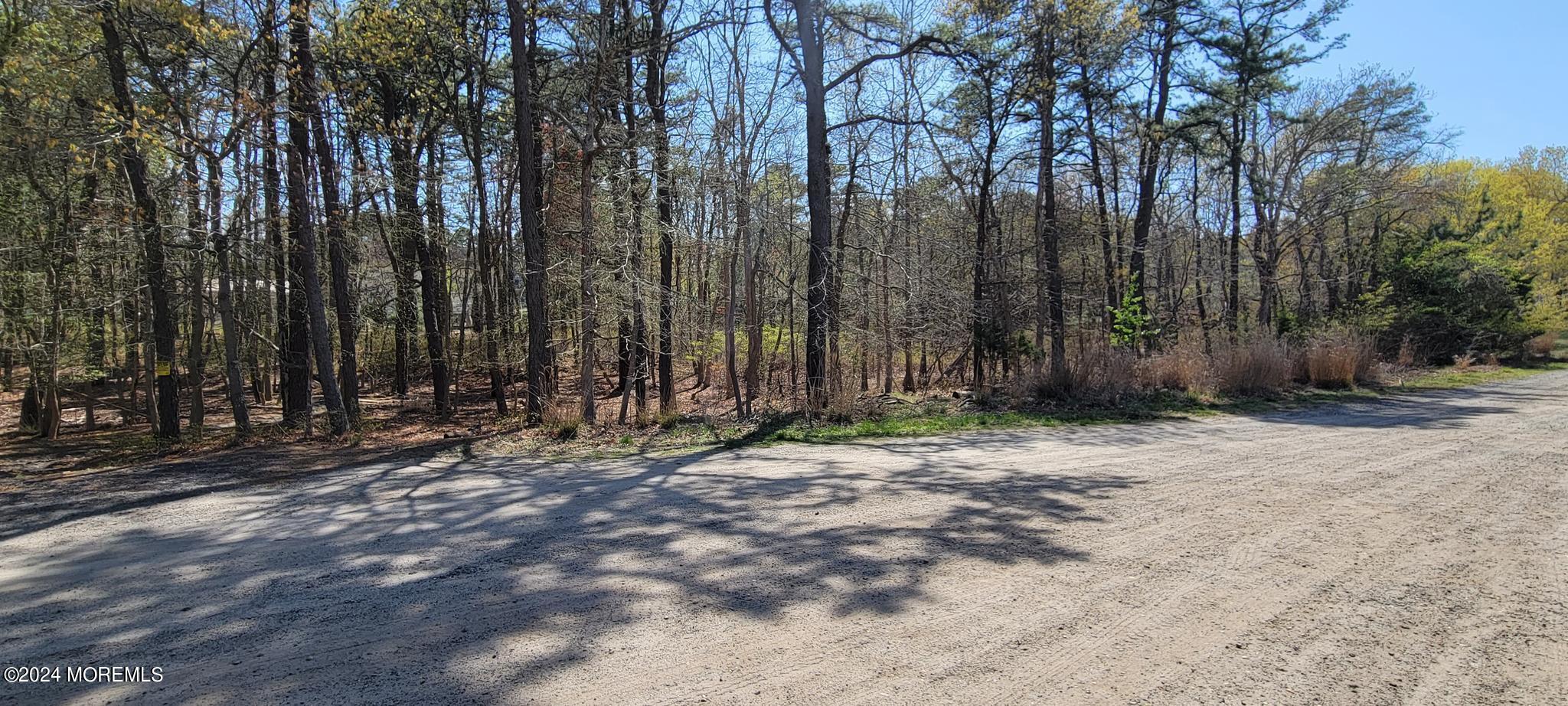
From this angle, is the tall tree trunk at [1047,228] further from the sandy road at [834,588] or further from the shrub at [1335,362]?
the sandy road at [834,588]

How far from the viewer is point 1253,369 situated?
14.1 meters

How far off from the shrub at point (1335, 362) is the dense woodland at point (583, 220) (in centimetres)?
72

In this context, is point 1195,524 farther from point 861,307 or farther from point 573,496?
point 861,307

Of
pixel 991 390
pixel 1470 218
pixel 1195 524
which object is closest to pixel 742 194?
pixel 991 390

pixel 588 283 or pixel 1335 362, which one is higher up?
pixel 588 283

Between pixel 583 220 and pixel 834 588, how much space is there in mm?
10736

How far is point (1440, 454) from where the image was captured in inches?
292

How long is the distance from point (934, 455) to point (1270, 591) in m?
4.69

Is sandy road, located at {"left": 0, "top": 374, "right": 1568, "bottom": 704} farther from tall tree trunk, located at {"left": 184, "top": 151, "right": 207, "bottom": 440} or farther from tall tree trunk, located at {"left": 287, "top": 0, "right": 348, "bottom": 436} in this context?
tall tree trunk, located at {"left": 184, "top": 151, "right": 207, "bottom": 440}

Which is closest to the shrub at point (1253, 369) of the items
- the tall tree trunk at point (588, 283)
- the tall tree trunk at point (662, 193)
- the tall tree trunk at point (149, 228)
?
the tall tree trunk at point (662, 193)

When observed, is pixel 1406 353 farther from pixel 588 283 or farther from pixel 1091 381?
pixel 588 283

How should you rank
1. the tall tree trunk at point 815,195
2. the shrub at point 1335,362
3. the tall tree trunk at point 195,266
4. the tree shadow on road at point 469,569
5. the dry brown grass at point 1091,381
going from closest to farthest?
1. the tree shadow on road at point 469,569
2. the tall tree trunk at point 195,266
3. the dry brown grass at point 1091,381
4. the tall tree trunk at point 815,195
5. the shrub at point 1335,362

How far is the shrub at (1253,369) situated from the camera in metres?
13.9

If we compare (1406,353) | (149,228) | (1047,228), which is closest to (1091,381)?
(1047,228)
